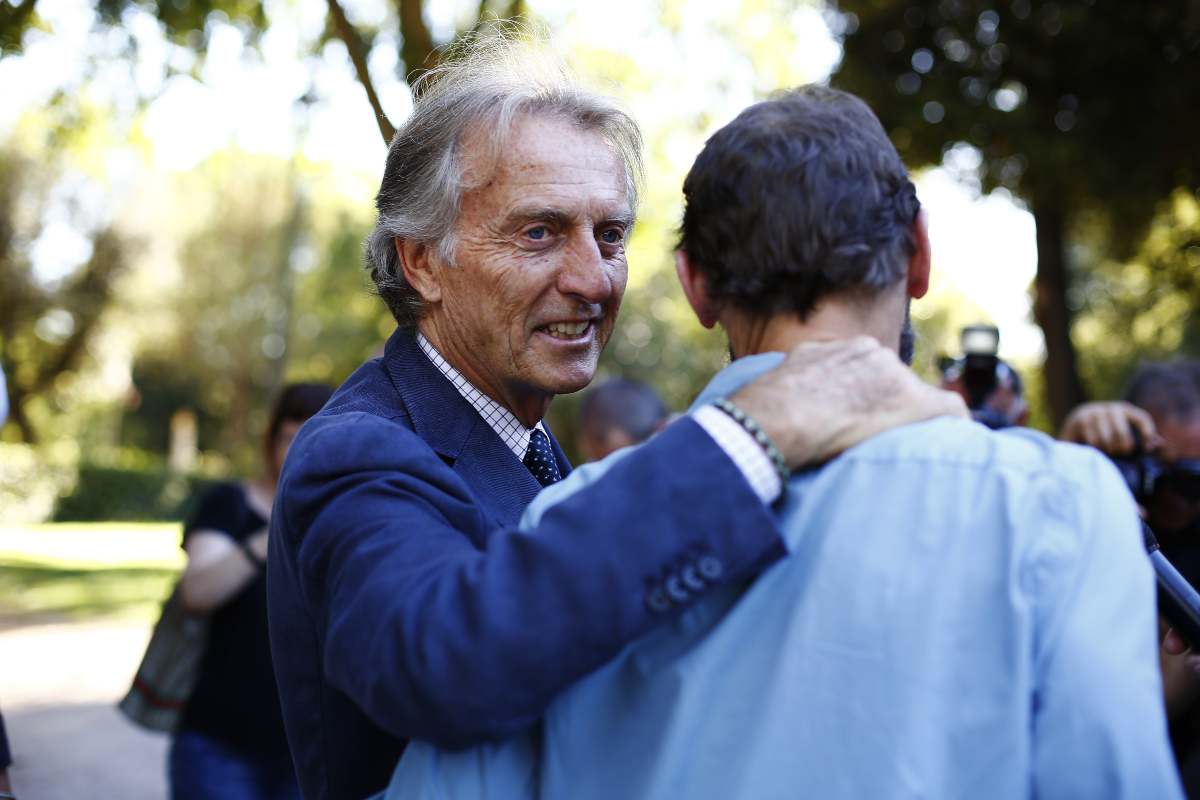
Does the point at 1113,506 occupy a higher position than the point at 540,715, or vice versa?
the point at 1113,506

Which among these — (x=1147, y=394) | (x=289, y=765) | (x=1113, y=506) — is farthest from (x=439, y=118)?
(x=1147, y=394)

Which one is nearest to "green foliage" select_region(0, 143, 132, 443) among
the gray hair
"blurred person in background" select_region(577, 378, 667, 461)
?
"blurred person in background" select_region(577, 378, 667, 461)

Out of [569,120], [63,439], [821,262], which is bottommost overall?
[63,439]

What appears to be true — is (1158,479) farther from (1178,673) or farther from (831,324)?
(831,324)

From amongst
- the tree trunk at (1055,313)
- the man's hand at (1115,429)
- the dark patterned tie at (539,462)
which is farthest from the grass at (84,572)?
the dark patterned tie at (539,462)

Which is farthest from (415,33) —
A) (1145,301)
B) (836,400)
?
(1145,301)

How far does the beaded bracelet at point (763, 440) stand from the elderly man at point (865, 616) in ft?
0.14

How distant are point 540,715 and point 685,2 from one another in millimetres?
11768

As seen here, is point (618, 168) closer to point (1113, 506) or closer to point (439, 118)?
point (439, 118)

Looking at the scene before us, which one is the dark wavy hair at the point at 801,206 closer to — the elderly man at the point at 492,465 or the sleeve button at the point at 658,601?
the elderly man at the point at 492,465

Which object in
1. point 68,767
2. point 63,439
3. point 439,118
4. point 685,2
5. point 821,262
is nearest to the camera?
point 821,262

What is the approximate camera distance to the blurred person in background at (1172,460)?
2.25 metres

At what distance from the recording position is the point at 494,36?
2535 millimetres

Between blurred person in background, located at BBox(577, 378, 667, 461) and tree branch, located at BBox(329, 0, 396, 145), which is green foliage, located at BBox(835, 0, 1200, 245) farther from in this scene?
tree branch, located at BBox(329, 0, 396, 145)
